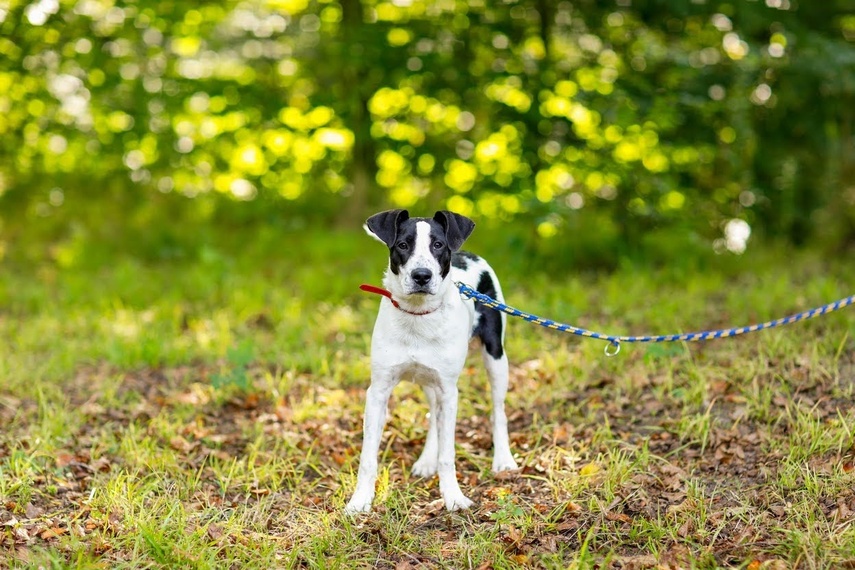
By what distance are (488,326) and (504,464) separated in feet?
2.65

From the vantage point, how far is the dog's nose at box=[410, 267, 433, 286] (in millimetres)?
4012

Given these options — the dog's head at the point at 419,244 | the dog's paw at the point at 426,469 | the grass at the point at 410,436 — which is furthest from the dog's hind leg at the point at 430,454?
the dog's head at the point at 419,244

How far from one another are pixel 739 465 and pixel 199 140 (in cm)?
869

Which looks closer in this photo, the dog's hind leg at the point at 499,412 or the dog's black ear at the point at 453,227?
the dog's black ear at the point at 453,227

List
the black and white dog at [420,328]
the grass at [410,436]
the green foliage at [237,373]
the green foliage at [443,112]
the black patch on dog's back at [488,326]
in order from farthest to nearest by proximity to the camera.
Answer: the green foliage at [443,112] < the green foliage at [237,373] < the black patch on dog's back at [488,326] < the black and white dog at [420,328] < the grass at [410,436]

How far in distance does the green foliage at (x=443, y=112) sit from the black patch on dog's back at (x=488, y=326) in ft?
10.7

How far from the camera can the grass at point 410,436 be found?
3967 mm

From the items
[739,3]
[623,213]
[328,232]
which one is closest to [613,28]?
[739,3]

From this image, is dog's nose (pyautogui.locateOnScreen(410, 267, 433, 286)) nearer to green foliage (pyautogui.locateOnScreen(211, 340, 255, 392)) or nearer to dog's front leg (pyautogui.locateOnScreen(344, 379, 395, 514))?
dog's front leg (pyautogui.locateOnScreen(344, 379, 395, 514))

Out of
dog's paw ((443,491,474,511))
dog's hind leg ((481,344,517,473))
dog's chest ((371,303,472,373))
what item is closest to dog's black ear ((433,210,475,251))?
dog's chest ((371,303,472,373))

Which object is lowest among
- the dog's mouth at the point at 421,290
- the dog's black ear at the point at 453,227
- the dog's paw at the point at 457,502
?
the dog's paw at the point at 457,502

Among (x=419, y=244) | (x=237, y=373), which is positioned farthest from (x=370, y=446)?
(x=237, y=373)

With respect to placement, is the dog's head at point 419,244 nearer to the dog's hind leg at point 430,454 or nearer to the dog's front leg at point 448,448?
the dog's front leg at point 448,448

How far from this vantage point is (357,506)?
438cm
